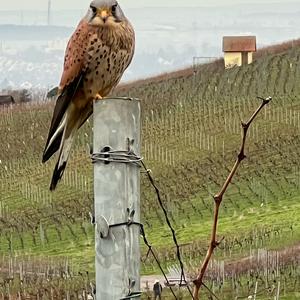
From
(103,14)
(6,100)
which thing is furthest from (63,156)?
(6,100)

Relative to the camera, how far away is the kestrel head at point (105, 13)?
5.18 meters

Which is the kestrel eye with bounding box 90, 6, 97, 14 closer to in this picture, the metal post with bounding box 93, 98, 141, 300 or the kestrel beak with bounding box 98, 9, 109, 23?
the kestrel beak with bounding box 98, 9, 109, 23

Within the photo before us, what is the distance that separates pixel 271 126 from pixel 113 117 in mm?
22256

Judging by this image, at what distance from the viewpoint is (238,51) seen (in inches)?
1574

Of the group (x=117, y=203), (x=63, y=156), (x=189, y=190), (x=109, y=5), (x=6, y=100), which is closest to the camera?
(x=117, y=203)

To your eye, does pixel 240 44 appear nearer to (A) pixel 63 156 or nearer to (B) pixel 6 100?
(B) pixel 6 100

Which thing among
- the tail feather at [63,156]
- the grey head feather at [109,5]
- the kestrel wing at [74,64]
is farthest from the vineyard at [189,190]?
the tail feather at [63,156]

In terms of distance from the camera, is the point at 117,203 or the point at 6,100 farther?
the point at 6,100

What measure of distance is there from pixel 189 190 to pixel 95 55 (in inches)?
594

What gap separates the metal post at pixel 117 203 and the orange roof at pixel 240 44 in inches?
1459

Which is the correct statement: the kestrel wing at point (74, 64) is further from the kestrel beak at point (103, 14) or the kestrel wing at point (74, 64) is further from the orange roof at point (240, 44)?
the orange roof at point (240, 44)

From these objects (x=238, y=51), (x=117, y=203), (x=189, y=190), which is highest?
(x=238, y=51)

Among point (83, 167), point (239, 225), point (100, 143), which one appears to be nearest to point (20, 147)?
point (83, 167)

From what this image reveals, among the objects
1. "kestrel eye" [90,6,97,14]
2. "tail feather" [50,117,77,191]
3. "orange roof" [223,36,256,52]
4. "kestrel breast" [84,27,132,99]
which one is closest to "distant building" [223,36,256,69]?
"orange roof" [223,36,256,52]
